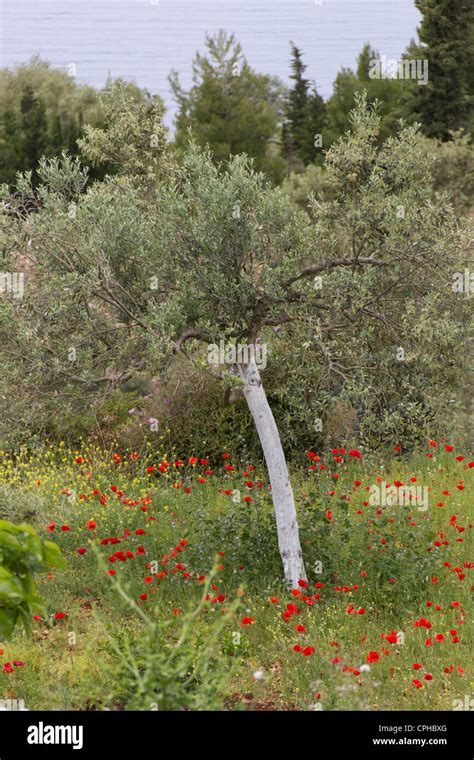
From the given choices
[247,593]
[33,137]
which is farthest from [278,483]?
[33,137]

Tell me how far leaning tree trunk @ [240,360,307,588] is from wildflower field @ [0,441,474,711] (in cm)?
31

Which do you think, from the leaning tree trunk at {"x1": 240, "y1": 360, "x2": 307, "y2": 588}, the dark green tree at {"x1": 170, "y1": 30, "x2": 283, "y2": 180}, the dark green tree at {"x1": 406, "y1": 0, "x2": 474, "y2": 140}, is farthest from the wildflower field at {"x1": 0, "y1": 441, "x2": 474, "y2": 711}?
the dark green tree at {"x1": 170, "y1": 30, "x2": 283, "y2": 180}

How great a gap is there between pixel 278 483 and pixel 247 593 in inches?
45.4

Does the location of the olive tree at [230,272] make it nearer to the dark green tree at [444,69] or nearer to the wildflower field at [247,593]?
the wildflower field at [247,593]

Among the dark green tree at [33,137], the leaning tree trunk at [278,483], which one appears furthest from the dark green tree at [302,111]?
the leaning tree trunk at [278,483]

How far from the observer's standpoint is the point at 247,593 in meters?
8.77

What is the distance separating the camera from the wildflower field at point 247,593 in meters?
6.82

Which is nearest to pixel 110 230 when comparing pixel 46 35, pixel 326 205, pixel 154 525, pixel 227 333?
pixel 227 333

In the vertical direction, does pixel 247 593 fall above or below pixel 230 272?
below

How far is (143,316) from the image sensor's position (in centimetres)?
822

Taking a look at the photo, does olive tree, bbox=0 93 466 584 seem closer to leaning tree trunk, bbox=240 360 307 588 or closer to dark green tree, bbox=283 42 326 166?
leaning tree trunk, bbox=240 360 307 588

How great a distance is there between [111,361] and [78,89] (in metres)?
42.9

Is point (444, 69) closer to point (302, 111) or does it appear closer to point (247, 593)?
point (302, 111)
